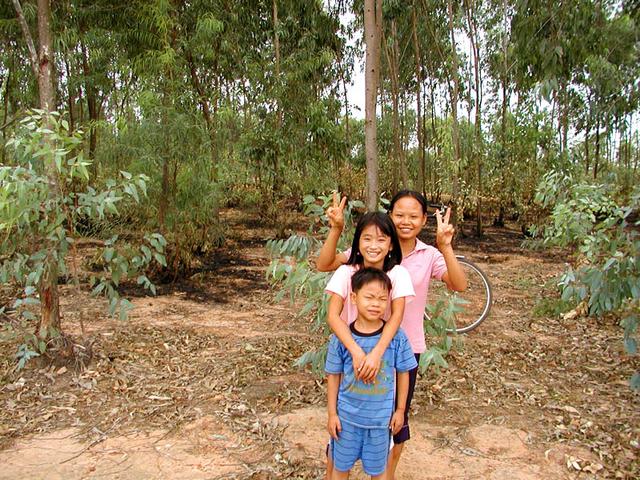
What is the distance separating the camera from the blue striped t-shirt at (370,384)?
5.61 ft

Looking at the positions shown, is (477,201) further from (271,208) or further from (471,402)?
(471,402)

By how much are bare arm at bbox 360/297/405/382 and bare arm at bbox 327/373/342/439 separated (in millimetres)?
125

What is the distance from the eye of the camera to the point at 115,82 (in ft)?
31.1

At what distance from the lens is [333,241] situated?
1989 mm

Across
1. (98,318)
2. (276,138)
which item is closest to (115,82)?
(276,138)

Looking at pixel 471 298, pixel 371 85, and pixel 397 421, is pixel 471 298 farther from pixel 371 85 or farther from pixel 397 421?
pixel 397 421

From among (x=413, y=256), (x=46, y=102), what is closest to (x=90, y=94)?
(x=46, y=102)

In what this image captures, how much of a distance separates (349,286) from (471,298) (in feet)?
13.7

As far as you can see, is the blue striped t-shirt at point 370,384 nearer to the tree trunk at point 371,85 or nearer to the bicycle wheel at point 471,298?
the tree trunk at point 371,85

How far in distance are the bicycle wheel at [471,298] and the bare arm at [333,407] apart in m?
2.43

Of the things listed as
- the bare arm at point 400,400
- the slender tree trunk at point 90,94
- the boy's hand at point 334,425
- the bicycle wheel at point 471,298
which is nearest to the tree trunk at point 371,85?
the bicycle wheel at point 471,298

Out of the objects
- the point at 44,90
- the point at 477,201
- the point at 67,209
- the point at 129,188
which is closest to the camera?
the point at 129,188

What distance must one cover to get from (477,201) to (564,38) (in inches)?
247

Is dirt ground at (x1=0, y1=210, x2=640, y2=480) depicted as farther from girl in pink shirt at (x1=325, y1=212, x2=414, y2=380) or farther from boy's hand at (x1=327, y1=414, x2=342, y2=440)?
girl in pink shirt at (x1=325, y1=212, x2=414, y2=380)
